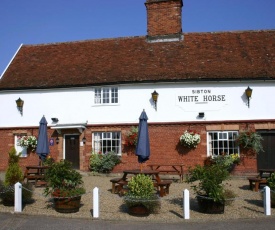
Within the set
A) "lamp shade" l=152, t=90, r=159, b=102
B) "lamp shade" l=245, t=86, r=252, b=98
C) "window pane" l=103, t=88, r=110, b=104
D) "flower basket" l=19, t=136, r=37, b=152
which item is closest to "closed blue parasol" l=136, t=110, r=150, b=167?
"lamp shade" l=152, t=90, r=159, b=102

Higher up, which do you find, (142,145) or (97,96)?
(97,96)

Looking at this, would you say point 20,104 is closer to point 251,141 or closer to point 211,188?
point 251,141

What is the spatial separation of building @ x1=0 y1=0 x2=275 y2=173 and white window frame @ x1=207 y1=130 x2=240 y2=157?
0.17 ft

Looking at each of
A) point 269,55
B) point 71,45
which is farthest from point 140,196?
point 71,45

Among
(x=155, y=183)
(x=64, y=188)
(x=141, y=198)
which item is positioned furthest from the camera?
(x=155, y=183)

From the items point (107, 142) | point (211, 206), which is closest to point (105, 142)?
point (107, 142)

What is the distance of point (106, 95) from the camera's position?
63.8ft

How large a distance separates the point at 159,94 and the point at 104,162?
4.62 metres

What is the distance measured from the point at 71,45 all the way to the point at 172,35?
6.68m

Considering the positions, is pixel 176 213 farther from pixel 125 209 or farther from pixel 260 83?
pixel 260 83

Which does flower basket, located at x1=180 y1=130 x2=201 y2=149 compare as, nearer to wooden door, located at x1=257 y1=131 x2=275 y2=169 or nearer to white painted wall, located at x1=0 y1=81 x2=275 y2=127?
white painted wall, located at x1=0 y1=81 x2=275 y2=127

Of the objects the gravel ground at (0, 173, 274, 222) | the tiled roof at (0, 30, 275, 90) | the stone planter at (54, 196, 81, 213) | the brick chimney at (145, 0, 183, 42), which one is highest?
the brick chimney at (145, 0, 183, 42)

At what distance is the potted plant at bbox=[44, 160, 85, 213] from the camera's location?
33.5 feet

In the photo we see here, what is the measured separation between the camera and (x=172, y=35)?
852 inches
